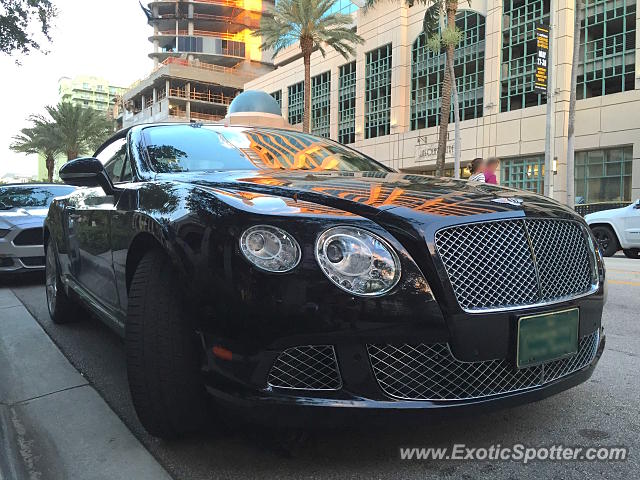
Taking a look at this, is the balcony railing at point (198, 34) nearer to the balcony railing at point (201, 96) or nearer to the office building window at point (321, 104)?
the balcony railing at point (201, 96)

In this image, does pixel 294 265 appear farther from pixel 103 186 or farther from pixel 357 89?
pixel 357 89

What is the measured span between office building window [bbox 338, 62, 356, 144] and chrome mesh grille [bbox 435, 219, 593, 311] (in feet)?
124

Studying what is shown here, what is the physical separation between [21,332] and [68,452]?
2.50m

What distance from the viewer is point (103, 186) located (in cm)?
303

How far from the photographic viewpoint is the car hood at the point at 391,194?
1.97 m

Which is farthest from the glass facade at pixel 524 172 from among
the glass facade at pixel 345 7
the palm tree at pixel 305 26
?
the glass facade at pixel 345 7

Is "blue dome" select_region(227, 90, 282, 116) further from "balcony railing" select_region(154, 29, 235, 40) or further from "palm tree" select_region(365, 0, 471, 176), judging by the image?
"balcony railing" select_region(154, 29, 235, 40)

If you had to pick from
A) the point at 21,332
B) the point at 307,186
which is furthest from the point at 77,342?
the point at 307,186

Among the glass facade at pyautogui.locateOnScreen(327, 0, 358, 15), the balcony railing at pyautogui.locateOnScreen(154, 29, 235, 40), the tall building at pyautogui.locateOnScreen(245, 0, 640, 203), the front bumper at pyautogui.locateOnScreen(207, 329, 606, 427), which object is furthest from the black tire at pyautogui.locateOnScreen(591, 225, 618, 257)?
the balcony railing at pyautogui.locateOnScreen(154, 29, 235, 40)

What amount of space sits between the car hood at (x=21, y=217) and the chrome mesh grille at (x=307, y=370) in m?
6.27

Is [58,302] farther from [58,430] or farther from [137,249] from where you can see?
[137,249]

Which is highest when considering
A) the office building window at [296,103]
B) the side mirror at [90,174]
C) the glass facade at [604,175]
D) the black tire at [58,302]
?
the office building window at [296,103]

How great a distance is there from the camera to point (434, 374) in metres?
1.87

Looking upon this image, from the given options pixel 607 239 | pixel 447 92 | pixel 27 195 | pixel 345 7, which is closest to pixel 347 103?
pixel 345 7
